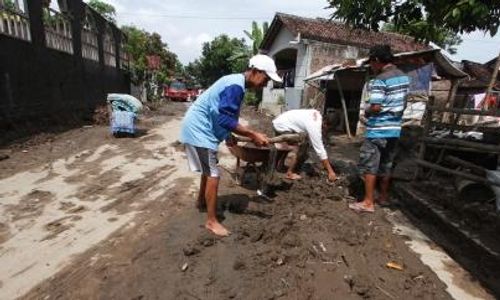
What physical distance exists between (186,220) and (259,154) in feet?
4.88

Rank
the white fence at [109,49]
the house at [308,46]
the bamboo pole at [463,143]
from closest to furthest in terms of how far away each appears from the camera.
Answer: the bamboo pole at [463,143], the house at [308,46], the white fence at [109,49]

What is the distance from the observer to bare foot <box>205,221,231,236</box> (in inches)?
169

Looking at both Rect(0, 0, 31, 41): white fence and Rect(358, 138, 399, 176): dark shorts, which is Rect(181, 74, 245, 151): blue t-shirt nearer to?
Rect(358, 138, 399, 176): dark shorts

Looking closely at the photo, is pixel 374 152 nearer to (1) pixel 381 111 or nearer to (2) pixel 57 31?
(1) pixel 381 111

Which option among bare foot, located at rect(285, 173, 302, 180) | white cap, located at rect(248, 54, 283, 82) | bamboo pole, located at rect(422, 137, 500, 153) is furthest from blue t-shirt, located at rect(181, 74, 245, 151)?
bamboo pole, located at rect(422, 137, 500, 153)

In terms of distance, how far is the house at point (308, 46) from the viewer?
58.6 ft

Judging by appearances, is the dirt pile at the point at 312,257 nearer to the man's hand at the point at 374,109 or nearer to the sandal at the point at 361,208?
the sandal at the point at 361,208

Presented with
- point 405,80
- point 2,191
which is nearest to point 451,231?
point 405,80

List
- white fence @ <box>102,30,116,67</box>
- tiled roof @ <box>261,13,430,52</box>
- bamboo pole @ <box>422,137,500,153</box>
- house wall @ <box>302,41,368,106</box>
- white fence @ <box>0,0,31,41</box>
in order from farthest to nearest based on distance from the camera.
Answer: white fence @ <box>102,30,116,67</box> → tiled roof @ <box>261,13,430,52</box> → house wall @ <box>302,41,368,106</box> → white fence @ <box>0,0,31,41</box> → bamboo pole @ <box>422,137,500,153</box>

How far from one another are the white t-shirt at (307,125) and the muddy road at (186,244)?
674 mm

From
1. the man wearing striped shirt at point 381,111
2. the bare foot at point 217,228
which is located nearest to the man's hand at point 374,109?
the man wearing striped shirt at point 381,111

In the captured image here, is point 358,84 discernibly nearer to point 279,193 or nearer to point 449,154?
point 449,154

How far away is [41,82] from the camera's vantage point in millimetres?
12117

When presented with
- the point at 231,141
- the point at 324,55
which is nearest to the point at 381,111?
the point at 231,141
